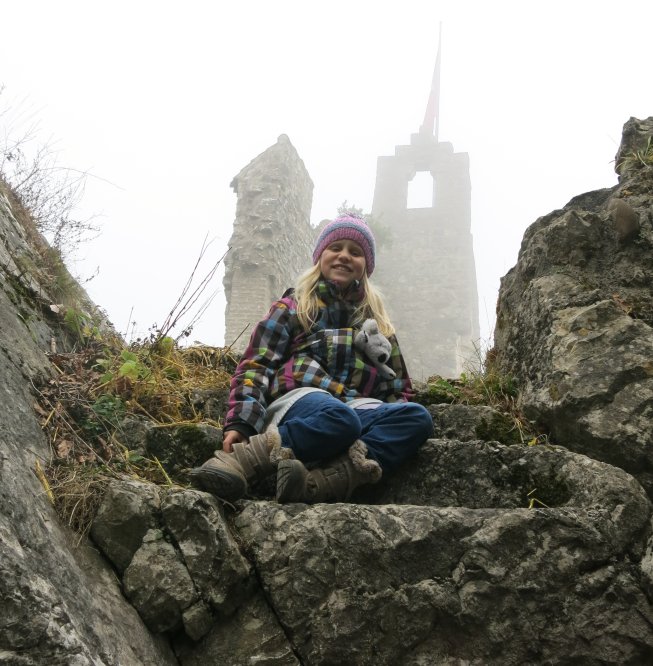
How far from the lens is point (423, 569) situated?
76.4 inches

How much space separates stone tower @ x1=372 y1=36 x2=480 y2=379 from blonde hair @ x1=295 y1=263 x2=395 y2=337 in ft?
49.6

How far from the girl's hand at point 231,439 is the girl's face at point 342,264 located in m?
1.06

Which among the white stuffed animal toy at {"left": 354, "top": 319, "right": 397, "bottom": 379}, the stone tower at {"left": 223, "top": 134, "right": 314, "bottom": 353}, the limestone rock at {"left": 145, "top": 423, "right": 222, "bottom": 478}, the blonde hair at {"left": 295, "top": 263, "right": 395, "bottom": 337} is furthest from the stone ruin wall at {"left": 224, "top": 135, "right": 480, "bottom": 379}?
the limestone rock at {"left": 145, "top": 423, "right": 222, "bottom": 478}

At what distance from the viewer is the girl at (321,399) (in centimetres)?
236

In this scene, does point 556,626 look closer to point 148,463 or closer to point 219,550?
point 219,550

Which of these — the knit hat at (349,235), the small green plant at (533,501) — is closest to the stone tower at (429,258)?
the knit hat at (349,235)

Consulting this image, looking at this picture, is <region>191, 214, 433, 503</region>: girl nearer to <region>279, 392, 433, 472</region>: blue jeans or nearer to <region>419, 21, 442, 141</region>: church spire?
<region>279, 392, 433, 472</region>: blue jeans

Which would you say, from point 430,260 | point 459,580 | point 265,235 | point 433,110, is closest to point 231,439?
point 459,580

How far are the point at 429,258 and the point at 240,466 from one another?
73.1 feet

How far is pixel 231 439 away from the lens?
2.55 m

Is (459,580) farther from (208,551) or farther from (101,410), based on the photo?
(101,410)

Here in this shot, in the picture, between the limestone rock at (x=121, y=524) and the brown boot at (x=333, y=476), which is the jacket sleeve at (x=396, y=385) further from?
the limestone rock at (x=121, y=524)

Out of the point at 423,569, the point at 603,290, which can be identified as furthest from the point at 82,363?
the point at 603,290

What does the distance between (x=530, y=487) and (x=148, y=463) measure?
138cm
